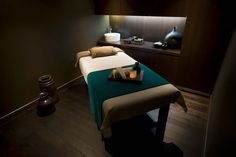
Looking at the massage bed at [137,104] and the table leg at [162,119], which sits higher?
the massage bed at [137,104]

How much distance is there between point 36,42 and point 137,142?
6.43ft

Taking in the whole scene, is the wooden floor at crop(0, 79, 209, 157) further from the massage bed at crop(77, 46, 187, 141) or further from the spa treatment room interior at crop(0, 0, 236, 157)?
the massage bed at crop(77, 46, 187, 141)

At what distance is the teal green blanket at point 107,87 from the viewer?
58.0 inches

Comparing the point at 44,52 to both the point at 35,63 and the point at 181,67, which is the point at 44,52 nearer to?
the point at 35,63

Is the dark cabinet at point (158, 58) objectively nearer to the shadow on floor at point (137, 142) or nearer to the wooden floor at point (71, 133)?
the wooden floor at point (71, 133)

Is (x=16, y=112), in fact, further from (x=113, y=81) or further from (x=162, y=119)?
(x=162, y=119)

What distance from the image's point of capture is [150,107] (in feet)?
4.87

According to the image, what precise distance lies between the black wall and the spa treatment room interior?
1 centimetres

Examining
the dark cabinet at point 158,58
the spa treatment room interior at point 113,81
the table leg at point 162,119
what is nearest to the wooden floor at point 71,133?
the spa treatment room interior at point 113,81

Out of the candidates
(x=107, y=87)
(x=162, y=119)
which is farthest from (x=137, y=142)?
(x=107, y=87)

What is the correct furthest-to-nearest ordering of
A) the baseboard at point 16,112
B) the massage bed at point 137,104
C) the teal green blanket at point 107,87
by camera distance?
1. the baseboard at point 16,112
2. the teal green blanket at point 107,87
3. the massage bed at point 137,104

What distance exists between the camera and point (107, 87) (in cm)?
157

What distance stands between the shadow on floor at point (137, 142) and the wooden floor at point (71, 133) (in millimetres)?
95

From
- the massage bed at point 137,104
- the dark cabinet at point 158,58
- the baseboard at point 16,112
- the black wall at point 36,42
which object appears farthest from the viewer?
the dark cabinet at point 158,58
